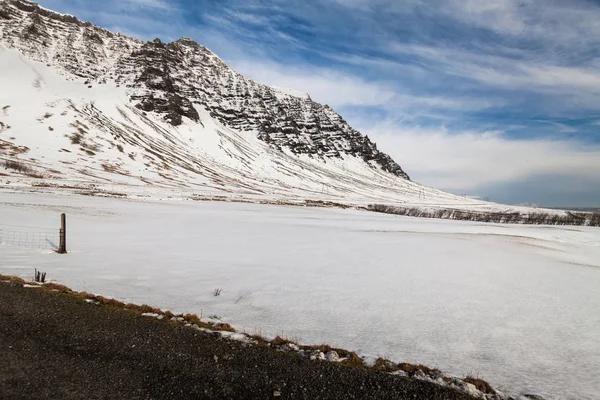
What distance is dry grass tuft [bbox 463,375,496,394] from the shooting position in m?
7.21

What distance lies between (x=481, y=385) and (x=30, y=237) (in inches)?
1069

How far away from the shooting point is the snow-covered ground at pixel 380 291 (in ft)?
31.2

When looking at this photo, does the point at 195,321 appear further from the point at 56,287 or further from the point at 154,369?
the point at 56,287

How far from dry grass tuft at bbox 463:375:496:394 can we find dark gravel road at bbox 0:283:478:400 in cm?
69

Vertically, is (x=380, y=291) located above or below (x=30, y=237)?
below

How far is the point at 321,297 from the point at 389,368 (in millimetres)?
6325

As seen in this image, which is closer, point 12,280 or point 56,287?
point 56,287

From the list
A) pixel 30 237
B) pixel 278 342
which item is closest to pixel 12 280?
pixel 278 342

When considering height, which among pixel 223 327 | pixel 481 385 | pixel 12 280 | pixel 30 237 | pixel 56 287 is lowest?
pixel 481 385

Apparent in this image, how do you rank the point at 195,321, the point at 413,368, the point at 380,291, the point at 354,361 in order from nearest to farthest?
the point at 413,368 → the point at 354,361 → the point at 195,321 → the point at 380,291

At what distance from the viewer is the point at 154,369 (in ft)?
23.4

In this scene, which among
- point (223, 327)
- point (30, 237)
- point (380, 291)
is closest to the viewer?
point (223, 327)

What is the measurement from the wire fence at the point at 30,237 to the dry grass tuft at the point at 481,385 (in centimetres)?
2274

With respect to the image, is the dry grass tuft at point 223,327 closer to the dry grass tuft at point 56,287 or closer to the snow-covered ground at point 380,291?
the snow-covered ground at point 380,291
